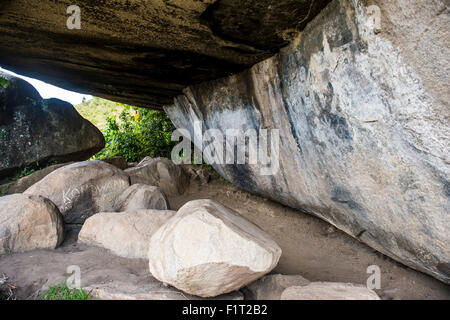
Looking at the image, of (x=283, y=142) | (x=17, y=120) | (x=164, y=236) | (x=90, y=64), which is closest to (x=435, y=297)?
Answer: (x=283, y=142)

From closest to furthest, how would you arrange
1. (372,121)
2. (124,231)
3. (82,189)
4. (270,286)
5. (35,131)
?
(372,121), (270,286), (124,231), (82,189), (35,131)

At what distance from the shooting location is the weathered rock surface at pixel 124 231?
10.7ft

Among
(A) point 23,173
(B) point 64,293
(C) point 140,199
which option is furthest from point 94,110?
(B) point 64,293

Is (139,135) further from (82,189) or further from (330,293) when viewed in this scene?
(330,293)

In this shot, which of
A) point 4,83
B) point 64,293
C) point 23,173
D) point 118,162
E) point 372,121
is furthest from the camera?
point 118,162

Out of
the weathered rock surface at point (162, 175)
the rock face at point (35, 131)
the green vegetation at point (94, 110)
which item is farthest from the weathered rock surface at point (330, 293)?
the green vegetation at point (94, 110)

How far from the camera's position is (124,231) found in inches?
134

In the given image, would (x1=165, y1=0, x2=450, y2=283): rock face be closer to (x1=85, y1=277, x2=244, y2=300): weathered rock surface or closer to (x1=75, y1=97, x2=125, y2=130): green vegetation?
(x1=85, y1=277, x2=244, y2=300): weathered rock surface

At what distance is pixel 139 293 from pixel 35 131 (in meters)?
5.19

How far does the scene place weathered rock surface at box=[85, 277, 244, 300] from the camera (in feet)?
7.52

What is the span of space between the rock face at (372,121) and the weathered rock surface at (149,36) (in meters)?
0.34

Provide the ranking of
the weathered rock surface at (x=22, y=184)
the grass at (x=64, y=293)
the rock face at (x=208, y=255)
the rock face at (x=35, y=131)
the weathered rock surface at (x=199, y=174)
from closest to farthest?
the rock face at (x=208, y=255), the grass at (x=64, y=293), the weathered rock surface at (x=22, y=184), the rock face at (x=35, y=131), the weathered rock surface at (x=199, y=174)

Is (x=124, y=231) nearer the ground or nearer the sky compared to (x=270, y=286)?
nearer the sky

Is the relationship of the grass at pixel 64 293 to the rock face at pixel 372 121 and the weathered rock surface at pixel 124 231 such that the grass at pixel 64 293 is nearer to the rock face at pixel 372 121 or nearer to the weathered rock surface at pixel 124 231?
the weathered rock surface at pixel 124 231
